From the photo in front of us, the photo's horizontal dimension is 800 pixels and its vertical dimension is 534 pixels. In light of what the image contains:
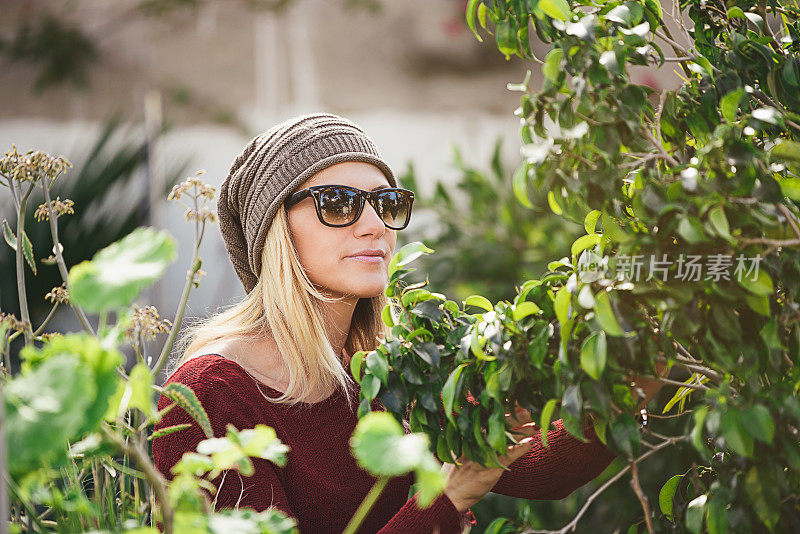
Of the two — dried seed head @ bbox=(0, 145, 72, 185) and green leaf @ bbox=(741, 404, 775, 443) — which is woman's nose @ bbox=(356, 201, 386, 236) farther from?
green leaf @ bbox=(741, 404, 775, 443)

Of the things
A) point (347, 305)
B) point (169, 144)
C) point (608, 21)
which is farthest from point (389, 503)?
point (169, 144)

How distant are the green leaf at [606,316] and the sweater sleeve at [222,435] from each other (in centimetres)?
61

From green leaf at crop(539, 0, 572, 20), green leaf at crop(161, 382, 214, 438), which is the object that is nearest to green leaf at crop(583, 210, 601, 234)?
green leaf at crop(539, 0, 572, 20)

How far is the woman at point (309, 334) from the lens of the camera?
130cm

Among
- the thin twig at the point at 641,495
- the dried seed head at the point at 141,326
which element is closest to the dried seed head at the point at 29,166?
the dried seed head at the point at 141,326

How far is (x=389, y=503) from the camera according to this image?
1.42 meters

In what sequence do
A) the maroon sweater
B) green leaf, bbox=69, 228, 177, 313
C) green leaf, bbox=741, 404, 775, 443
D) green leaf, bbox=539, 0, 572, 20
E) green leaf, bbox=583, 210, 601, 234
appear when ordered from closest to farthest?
green leaf, bbox=69, 228, 177, 313 < green leaf, bbox=741, 404, 775, 443 < green leaf, bbox=539, 0, 572, 20 < green leaf, bbox=583, 210, 601, 234 < the maroon sweater

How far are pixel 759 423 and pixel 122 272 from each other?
1.84 feet

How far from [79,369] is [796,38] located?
89 centimetres

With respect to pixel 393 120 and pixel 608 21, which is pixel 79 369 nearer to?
pixel 608 21

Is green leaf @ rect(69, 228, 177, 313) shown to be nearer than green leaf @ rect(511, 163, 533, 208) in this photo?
Yes

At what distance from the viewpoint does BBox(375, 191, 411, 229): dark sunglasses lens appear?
1.43m

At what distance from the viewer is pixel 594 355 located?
0.73 metres

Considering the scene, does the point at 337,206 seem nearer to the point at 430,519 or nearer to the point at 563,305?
the point at 430,519
